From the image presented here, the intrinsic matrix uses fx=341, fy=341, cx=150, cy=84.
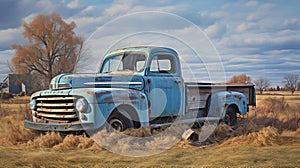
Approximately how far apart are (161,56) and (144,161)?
10.9 feet

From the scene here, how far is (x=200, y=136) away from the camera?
7082 millimetres

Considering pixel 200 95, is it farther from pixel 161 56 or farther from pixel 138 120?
pixel 138 120

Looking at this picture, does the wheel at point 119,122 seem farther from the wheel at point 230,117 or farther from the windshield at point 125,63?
the wheel at point 230,117

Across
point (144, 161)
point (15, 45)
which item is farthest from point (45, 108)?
→ point (15, 45)

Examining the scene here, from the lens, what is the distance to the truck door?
7340 millimetres

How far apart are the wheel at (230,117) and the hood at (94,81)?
126 inches

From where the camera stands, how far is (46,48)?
116ft

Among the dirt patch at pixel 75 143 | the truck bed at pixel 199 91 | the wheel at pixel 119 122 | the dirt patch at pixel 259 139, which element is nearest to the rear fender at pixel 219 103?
the truck bed at pixel 199 91

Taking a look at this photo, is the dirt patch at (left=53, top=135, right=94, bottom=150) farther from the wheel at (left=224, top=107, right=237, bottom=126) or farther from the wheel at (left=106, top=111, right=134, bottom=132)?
the wheel at (left=224, top=107, right=237, bottom=126)

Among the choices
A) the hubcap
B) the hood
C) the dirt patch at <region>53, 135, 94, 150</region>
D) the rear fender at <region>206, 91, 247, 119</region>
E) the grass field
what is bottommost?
the grass field

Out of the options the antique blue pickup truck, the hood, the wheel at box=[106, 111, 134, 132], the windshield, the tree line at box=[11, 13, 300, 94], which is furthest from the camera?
the tree line at box=[11, 13, 300, 94]

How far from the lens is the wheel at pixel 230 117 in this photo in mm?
9242

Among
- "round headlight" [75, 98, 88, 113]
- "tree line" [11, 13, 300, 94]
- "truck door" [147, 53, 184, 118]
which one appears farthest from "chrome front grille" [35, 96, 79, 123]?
"tree line" [11, 13, 300, 94]

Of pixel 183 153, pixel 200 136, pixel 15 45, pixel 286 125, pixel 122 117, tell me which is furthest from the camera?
pixel 15 45
